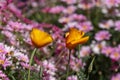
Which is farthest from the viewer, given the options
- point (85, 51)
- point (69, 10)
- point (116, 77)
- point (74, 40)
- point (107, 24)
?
point (69, 10)

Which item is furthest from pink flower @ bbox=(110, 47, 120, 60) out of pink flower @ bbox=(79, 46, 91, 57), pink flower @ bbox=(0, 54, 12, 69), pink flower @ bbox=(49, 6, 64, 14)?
pink flower @ bbox=(0, 54, 12, 69)

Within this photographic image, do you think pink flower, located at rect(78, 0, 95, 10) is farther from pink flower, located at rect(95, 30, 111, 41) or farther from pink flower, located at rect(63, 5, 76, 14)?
pink flower, located at rect(95, 30, 111, 41)

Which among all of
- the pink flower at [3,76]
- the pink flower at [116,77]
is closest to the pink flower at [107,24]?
the pink flower at [116,77]

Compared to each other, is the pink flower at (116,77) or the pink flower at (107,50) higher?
the pink flower at (107,50)

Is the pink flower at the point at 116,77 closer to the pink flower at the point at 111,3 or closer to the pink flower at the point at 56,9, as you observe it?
the pink flower at the point at 111,3

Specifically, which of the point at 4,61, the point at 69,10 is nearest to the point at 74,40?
the point at 4,61

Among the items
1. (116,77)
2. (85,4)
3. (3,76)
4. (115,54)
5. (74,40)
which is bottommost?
(116,77)

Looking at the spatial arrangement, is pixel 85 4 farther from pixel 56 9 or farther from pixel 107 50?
pixel 107 50

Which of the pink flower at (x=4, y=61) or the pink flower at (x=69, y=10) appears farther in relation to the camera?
the pink flower at (x=69, y=10)

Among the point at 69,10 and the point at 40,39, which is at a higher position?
the point at 40,39
